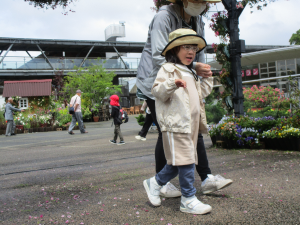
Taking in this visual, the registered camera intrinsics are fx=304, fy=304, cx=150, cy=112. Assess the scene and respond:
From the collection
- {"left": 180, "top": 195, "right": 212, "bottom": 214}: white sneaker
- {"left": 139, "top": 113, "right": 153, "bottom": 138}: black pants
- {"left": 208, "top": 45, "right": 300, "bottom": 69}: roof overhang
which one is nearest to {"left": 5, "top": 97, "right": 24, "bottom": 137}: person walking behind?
{"left": 139, "top": 113, "right": 153, "bottom": 138}: black pants

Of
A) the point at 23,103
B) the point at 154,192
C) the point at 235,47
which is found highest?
the point at 235,47

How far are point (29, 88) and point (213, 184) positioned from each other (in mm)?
24952

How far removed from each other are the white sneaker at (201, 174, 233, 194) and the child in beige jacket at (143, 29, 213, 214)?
348 millimetres

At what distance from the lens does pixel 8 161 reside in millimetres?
5844

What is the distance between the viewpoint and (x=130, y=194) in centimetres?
303

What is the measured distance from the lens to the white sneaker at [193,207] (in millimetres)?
2344

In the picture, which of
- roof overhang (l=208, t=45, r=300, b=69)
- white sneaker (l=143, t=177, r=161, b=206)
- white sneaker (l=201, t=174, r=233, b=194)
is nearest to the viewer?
white sneaker (l=143, t=177, r=161, b=206)

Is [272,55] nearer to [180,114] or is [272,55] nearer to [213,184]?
[213,184]

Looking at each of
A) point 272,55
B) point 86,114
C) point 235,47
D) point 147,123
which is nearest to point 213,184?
point 235,47

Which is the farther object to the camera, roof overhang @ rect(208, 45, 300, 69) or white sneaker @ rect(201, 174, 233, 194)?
roof overhang @ rect(208, 45, 300, 69)

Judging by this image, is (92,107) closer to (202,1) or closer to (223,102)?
(223,102)

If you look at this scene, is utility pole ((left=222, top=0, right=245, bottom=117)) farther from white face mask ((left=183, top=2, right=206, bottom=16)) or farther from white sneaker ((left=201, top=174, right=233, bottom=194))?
white sneaker ((left=201, top=174, right=233, bottom=194))

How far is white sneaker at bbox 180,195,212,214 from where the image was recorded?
2344 millimetres

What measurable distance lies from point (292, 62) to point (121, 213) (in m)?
21.5
